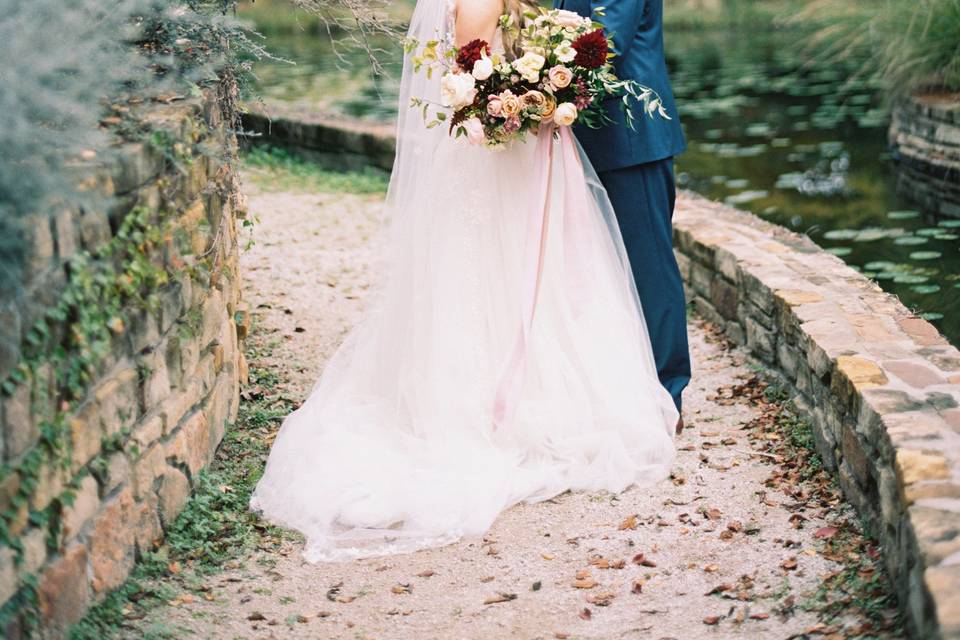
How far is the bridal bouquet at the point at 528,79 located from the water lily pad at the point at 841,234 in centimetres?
376

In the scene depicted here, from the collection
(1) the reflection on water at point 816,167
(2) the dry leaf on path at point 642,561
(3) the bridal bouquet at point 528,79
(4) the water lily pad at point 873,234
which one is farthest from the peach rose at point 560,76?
(4) the water lily pad at point 873,234

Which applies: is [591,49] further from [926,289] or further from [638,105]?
[926,289]

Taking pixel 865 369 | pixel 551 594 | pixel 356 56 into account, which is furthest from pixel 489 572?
pixel 356 56

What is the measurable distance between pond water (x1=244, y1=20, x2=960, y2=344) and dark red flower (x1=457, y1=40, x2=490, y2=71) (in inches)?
19.9

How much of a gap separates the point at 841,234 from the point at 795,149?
9.54 ft

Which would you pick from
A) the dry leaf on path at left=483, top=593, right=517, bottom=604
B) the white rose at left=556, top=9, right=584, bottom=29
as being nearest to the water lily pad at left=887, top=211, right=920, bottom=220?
the white rose at left=556, top=9, right=584, bottom=29

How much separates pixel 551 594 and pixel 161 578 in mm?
1178

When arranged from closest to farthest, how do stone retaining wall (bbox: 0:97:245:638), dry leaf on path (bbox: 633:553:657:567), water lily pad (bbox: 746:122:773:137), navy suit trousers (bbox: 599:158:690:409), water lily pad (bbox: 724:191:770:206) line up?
stone retaining wall (bbox: 0:97:245:638) < dry leaf on path (bbox: 633:553:657:567) < navy suit trousers (bbox: 599:158:690:409) < water lily pad (bbox: 724:191:770:206) < water lily pad (bbox: 746:122:773:137)

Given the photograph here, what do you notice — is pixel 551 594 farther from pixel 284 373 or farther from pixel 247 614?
pixel 284 373

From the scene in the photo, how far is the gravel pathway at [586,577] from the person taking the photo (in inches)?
121

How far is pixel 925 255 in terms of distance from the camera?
6762 mm

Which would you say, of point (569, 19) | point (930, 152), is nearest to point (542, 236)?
point (569, 19)

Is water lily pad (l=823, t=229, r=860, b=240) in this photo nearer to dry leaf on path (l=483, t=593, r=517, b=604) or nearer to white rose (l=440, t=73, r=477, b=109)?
white rose (l=440, t=73, r=477, b=109)

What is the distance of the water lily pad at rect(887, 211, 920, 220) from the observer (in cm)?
766
